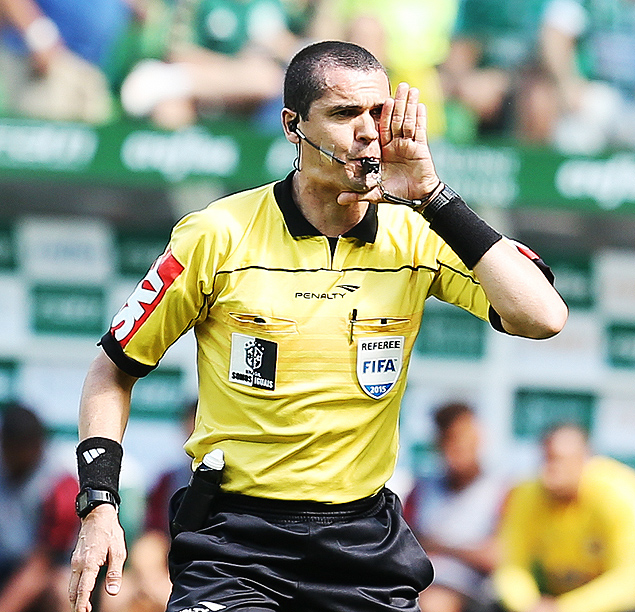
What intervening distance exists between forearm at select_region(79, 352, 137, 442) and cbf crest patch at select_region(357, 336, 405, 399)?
0.64 m

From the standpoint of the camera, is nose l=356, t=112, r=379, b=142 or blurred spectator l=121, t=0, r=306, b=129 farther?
blurred spectator l=121, t=0, r=306, b=129

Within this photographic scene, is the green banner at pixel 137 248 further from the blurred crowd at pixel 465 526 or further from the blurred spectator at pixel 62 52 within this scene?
the blurred crowd at pixel 465 526

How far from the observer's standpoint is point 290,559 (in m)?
3.15

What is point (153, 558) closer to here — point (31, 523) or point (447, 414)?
point (31, 523)

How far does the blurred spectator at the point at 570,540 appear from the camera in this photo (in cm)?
734

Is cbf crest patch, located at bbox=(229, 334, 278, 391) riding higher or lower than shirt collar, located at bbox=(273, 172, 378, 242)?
Result: lower

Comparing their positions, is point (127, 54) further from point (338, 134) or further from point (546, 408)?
point (338, 134)

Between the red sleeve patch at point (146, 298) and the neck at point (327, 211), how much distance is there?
15.9 inches

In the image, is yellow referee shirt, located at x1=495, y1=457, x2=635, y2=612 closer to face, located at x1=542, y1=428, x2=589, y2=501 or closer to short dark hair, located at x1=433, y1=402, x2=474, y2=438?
face, located at x1=542, y1=428, x2=589, y2=501

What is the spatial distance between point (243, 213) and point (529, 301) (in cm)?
81

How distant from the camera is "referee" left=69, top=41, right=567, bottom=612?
3.17m

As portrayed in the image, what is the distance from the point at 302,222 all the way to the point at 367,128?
1.03 ft

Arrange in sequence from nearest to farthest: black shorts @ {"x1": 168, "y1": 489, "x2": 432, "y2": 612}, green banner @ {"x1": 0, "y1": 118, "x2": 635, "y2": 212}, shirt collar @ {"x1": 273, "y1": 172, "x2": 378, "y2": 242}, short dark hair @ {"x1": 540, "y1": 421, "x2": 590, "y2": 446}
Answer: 1. black shorts @ {"x1": 168, "y1": 489, "x2": 432, "y2": 612}
2. shirt collar @ {"x1": 273, "y1": 172, "x2": 378, "y2": 242}
3. green banner @ {"x1": 0, "y1": 118, "x2": 635, "y2": 212}
4. short dark hair @ {"x1": 540, "y1": 421, "x2": 590, "y2": 446}

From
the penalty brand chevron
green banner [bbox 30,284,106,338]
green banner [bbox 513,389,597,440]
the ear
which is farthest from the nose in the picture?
green banner [bbox 30,284,106,338]
